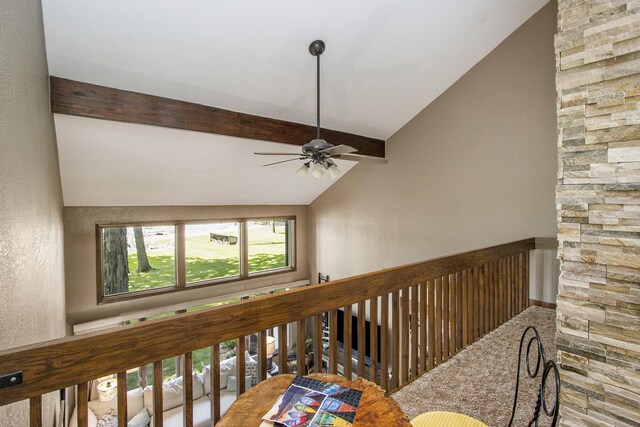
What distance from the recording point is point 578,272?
5.15 feet

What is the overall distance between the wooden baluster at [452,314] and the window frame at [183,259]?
533 cm

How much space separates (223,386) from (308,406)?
5.45m

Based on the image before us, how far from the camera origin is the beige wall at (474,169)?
4168mm

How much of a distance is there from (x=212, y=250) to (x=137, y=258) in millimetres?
1467

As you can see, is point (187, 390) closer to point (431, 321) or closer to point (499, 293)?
point (431, 321)

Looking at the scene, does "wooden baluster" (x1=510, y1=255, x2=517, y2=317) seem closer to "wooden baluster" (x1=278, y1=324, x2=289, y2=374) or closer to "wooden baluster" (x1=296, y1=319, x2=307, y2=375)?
"wooden baluster" (x1=296, y1=319, x2=307, y2=375)

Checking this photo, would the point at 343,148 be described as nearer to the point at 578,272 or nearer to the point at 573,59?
the point at 573,59

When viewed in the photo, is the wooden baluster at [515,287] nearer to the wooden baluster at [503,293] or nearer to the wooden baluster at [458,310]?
the wooden baluster at [503,293]

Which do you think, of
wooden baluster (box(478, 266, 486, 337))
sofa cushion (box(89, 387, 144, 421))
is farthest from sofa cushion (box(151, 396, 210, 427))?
wooden baluster (box(478, 266, 486, 337))

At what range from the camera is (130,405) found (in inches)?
205

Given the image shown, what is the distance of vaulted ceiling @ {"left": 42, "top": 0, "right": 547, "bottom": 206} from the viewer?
288 cm

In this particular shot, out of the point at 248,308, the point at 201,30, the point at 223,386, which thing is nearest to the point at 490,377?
the point at 248,308

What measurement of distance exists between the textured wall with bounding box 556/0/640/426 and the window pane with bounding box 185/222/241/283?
639 cm

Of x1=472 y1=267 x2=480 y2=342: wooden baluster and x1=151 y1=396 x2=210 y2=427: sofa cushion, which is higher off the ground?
x1=472 y1=267 x2=480 y2=342: wooden baluster
